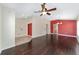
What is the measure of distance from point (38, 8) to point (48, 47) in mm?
702

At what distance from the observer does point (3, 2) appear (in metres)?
1.80

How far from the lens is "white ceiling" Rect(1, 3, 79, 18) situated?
6.15ft

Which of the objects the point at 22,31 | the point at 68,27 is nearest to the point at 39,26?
the point at 22,31

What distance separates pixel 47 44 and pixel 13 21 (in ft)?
2.39

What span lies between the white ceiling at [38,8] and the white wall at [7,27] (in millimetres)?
100

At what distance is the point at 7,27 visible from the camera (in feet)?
6.22

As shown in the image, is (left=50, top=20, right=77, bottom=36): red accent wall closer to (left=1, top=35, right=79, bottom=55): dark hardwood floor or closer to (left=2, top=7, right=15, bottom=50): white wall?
(left=1, top=35, right=79, bottom=55): dark hardwood floor

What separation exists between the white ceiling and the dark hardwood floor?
0.45 metres

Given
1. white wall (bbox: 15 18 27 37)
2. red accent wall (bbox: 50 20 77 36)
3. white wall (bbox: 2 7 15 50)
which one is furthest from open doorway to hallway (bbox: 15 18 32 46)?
red accent wall (bbox: 50 20 77 36)

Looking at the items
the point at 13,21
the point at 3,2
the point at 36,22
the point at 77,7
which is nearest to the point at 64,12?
the point at 77,7

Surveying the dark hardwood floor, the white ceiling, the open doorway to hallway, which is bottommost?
the dark hardwood floor
